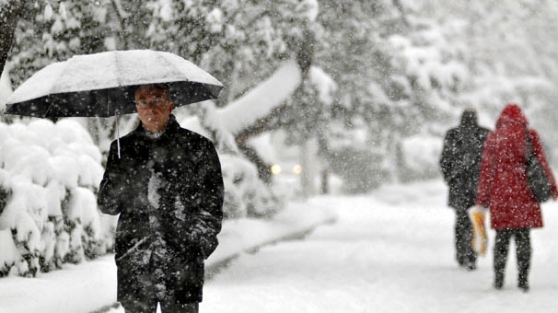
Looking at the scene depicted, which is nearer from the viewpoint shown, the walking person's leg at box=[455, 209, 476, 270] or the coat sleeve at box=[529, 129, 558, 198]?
the coat sleeve at box=[529, 129, 558, 198]

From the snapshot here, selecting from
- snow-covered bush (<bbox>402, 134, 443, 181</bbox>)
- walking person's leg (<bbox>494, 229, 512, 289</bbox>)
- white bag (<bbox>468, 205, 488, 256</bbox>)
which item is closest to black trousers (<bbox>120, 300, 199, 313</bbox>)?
walking person's leg (<bbox>494, 229, 512, 289</bbox>)

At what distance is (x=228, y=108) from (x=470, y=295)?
7932mm

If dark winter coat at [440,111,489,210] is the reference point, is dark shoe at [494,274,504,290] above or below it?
below

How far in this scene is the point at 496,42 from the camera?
35.7 metres

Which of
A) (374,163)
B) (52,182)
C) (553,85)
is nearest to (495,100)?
(553,85)

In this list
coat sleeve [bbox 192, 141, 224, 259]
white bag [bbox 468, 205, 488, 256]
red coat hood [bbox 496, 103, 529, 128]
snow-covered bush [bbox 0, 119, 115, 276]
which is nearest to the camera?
coat sleeve [bbox 192, 141, 224, 259]

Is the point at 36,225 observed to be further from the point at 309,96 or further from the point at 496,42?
the point at 496,42

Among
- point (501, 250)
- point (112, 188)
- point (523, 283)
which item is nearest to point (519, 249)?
point (501, 250)

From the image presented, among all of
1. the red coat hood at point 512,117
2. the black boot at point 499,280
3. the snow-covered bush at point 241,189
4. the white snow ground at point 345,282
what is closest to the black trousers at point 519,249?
the black boot at point 499,280

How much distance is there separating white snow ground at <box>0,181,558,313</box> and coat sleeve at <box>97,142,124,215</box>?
210 cm

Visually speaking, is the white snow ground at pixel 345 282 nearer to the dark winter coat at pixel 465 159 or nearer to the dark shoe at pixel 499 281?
the dark shoe at pixel 499 281

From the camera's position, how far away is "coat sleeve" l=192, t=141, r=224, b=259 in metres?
4.39

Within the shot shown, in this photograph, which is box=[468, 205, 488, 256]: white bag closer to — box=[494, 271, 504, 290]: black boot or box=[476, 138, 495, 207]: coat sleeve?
box=[476, 138, 495, 207]: coat sleeve

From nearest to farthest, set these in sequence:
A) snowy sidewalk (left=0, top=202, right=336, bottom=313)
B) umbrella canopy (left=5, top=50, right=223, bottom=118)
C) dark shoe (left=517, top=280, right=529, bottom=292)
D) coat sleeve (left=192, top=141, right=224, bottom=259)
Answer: coat sleeve (left=192, top=141, right=224, bottom=259) → umbrella canopy (left=5, top=50, right=223, bottom=118) → snowy sidewalk (left=0, top=202, right=336, bottom=313) → dark shoe (left=517, top=280, right=529, bottom=292)
